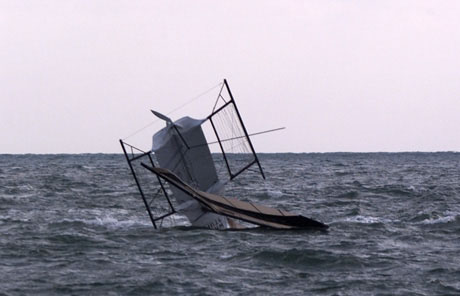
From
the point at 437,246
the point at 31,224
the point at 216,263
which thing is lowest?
the point at 437,246

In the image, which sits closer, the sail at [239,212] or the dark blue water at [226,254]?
the dark blue water at [226,254]

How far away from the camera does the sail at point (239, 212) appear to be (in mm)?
30312

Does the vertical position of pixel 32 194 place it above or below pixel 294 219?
above

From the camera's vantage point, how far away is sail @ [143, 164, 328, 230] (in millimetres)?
30312

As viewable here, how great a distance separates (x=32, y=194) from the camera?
163 ft

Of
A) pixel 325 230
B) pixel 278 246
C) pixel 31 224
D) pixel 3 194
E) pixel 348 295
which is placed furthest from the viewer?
pixel 3 194

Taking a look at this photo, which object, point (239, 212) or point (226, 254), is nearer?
point (226, 254)

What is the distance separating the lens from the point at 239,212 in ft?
101

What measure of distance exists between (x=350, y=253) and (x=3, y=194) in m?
30.3

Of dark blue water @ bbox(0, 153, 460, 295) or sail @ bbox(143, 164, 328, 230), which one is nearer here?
dark blue water @ bbox(0, 153, 460, 295)

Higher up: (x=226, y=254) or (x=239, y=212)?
(x=239, y=212)

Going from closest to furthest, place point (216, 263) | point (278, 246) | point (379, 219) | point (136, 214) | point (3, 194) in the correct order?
point (216, 263) < point (278, 246) < point (379, 219) < point (136, 214) < point (3, 194)

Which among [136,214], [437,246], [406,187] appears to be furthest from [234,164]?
[406,187]

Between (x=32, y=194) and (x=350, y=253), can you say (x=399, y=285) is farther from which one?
(x=32, y=194)
